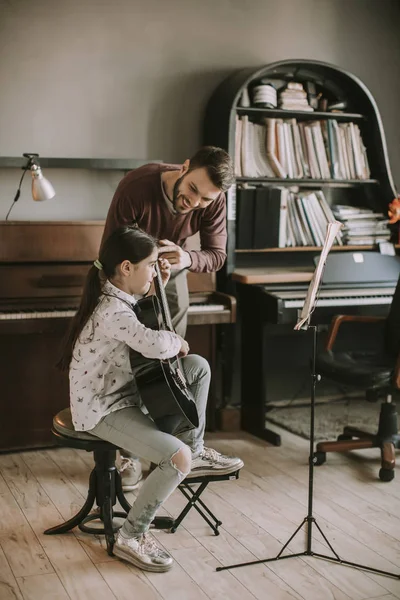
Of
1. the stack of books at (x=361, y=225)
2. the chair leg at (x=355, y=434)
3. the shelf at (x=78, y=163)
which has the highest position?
the shelf at (x=78, y=163)

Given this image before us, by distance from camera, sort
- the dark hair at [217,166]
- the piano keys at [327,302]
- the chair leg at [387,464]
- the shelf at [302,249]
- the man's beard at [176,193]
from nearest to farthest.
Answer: the dark hair at [217,166], the man's beard at [176,193], the chair leg at [387,464], the piano keys at [327,302], the shelf at [302,249]

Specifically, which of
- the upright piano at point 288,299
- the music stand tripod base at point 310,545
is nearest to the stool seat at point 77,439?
the music stand tripod base at point 310,545

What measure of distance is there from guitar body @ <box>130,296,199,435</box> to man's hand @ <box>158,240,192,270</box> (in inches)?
14.6

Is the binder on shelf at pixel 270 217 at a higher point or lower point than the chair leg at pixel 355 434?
higher

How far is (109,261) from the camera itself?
105 inches

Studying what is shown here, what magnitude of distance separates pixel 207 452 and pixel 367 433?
129 cm

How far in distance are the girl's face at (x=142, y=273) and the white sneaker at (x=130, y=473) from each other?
1.03 m

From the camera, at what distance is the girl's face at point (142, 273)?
104 inches

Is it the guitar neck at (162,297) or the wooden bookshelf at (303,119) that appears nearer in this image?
the guitar neck at (162,297)

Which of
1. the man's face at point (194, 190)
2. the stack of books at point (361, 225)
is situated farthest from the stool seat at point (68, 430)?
the stack of books at point (361, 225)

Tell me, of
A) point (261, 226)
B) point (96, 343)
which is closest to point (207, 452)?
point (96, 343)

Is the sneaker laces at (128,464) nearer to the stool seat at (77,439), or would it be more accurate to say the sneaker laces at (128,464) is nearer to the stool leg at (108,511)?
the stool leg at (108,511)

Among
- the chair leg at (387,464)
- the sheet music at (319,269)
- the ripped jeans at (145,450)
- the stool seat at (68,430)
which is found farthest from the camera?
the chair leg at (387,464)

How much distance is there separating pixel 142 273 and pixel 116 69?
196 centimetres
